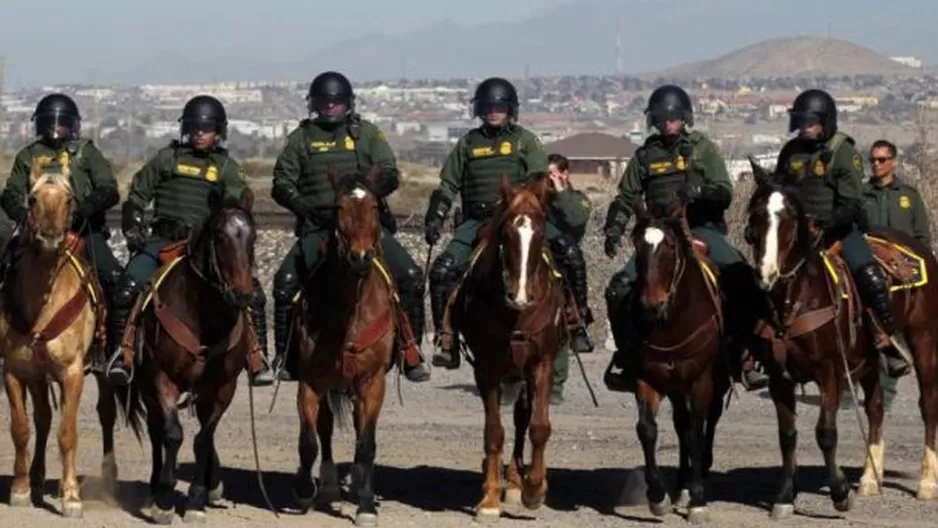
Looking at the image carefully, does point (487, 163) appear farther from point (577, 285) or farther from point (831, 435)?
point (831, 435)

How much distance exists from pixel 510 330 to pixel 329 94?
2.51 metres

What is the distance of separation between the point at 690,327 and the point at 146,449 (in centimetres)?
640

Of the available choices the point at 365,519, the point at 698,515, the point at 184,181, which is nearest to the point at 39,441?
the point at 184,181

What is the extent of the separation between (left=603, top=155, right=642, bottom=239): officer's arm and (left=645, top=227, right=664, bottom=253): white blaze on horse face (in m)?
1.34

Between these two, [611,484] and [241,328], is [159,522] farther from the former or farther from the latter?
[611,484]

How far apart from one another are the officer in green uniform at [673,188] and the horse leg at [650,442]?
46 cm

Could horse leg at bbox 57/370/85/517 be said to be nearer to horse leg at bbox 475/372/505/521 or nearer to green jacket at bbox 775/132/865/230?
horse leg at bbox 475/372/505/521

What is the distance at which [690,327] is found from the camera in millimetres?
16719

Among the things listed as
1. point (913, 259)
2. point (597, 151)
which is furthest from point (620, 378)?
point (597, 151)

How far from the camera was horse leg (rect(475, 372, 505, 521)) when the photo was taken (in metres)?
16.7

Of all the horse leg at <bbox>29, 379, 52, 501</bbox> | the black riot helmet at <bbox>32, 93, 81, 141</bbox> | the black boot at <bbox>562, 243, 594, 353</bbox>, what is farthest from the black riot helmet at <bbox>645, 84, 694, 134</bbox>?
the horse leg at <bbox>29, 379, 52, 501</bbox>

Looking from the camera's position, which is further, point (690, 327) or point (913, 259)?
point (913, 259)

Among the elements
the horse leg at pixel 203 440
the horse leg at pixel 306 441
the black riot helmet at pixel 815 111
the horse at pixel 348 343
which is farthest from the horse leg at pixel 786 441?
the horse leg at pixel 203 440

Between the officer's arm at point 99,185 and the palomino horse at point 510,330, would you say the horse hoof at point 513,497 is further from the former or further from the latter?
Result: the officer's arm at point 99,185
